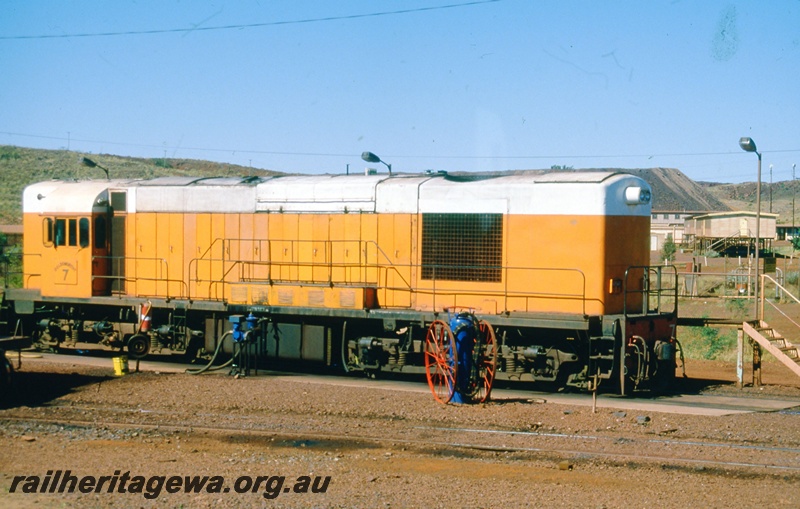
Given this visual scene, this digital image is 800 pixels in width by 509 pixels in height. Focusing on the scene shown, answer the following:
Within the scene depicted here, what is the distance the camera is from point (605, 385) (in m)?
14.8

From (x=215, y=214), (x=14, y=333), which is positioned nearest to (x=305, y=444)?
(x=215, y=214)

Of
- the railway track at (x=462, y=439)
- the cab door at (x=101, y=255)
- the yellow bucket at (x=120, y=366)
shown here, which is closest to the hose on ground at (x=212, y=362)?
the yellow bucket at (x=120, y=366)

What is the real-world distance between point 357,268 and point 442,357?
340cm

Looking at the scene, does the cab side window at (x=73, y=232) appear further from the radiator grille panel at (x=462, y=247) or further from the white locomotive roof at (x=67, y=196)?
the radiator grille panel at (x=462, y=247)

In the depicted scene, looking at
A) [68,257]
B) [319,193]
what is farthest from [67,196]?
[319,193]

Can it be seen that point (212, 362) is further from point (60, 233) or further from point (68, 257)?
point (60, 233)

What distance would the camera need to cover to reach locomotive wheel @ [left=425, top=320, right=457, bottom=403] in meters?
12.8

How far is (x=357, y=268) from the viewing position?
1600 centimetres

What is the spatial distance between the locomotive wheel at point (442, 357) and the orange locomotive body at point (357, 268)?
756mm

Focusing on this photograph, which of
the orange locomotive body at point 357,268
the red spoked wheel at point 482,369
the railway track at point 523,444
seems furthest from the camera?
the orange locomotive body at point 357,268

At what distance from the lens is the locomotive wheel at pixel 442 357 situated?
12844 millimetres

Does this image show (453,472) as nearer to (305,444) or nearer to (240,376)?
(305,444)

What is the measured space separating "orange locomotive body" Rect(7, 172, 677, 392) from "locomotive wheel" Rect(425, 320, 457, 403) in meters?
0.76

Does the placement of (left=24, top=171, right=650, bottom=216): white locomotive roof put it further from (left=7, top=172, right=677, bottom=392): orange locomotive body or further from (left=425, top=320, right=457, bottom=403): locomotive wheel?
(left=425, top=320, right=457, bottom=403): locomotive wheel
